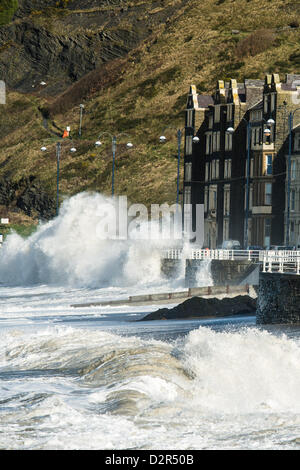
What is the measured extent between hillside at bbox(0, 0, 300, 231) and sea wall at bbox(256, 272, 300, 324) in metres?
62.4

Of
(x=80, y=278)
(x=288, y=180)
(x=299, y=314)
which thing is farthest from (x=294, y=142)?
(x=299, y=314)

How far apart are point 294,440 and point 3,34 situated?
15974cm

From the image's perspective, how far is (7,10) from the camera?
183125mm

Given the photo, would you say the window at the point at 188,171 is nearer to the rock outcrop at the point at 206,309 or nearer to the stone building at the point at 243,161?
the stone building at the point at 243,161

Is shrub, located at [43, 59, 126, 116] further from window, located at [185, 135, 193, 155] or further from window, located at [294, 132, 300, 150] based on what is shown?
window, located at [294, 132, 300, 150]

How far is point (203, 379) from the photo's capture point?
79.0 ft

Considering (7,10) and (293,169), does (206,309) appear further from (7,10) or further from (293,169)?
(7,10)

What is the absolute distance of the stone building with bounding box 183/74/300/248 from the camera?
69.5m

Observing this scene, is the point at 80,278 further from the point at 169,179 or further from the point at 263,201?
the point at 169,179

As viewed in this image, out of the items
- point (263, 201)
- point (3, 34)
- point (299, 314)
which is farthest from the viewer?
point (3, 34)

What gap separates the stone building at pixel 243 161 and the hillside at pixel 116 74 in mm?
19754

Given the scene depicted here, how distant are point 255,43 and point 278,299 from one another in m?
105

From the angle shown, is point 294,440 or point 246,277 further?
point 246,277

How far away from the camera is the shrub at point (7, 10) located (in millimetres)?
180062
